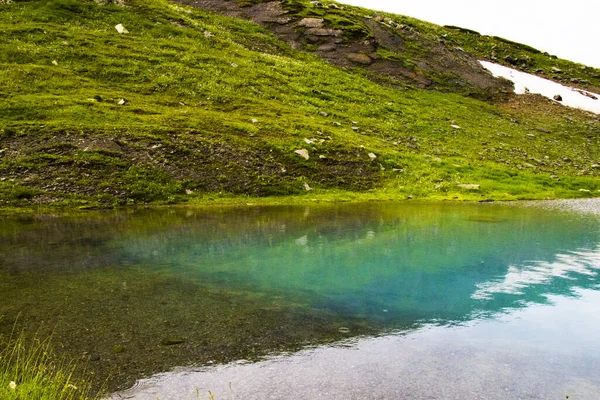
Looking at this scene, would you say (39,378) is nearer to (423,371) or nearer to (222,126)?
(423,371)

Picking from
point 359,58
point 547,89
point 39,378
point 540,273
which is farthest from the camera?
point 547,89

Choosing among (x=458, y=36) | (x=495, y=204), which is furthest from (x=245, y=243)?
(x=458, y=36)

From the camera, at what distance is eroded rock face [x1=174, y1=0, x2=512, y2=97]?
72.4 metres

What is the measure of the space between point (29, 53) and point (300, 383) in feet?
166

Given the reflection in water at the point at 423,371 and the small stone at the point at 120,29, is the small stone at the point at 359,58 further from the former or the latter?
the reflection in water at the point at 423,371

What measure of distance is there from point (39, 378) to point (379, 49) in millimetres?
76467

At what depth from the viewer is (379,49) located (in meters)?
76.4

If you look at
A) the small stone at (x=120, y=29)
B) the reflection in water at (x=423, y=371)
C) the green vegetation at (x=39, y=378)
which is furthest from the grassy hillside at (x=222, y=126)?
the reflection in water at (x=423, y=371)

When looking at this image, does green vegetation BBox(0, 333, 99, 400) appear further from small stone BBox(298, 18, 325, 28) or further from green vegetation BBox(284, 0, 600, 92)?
small stone BBox(298, 18, 325, 28)

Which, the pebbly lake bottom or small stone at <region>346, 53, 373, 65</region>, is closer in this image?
the pebbly lake bottom

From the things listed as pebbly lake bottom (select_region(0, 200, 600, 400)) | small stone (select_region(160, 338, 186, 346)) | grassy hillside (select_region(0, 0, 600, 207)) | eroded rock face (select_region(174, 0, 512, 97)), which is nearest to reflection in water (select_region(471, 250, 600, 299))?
pebbly lake bottom (select_region(0, 200, 600, 400))

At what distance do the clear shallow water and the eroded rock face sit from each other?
2.70m

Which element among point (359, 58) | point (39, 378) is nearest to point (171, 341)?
point (39, 378)

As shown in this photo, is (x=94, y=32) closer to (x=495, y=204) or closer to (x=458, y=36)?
(x=495, y=204)
